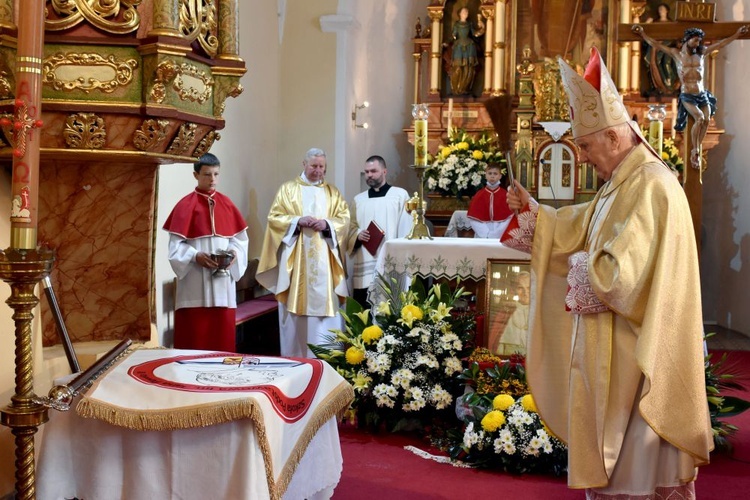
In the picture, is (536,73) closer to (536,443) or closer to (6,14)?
(536,443)

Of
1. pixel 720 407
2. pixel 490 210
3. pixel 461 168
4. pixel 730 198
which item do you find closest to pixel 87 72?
pixel 720 407

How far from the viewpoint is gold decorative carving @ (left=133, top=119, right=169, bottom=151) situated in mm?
2395

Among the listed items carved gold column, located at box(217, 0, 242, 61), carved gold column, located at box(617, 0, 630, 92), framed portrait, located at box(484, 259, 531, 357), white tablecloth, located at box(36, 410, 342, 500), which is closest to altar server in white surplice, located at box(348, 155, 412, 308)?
framed portrait, located at box(484, 259, 531, 357)

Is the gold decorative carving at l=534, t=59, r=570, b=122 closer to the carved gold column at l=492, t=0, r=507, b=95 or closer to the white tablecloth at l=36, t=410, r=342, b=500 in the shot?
the carved gold column at l=492, t=0, r=507, b=95

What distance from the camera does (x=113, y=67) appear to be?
234 cm

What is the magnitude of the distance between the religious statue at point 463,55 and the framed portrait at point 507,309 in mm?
5529

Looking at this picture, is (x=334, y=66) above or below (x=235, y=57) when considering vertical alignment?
above

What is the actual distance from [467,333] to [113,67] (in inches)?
136

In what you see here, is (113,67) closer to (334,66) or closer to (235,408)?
(235,408)

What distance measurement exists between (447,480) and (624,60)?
7.57 metres

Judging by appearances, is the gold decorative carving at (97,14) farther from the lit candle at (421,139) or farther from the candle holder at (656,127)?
the candle holder at (656,127)

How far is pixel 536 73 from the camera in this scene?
1014 centimetres

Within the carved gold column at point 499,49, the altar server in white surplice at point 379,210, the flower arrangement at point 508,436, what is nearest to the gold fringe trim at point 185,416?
the flower arrangement at point 508,436

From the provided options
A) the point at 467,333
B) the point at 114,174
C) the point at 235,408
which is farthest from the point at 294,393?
the point at 467,333
